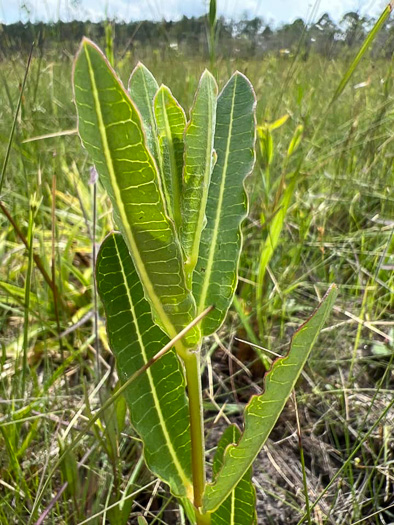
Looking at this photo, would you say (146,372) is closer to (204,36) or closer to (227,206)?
(227,206)

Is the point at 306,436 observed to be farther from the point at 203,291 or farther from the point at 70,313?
the point at 70,313

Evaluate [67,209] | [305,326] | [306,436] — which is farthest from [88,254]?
[305,326]

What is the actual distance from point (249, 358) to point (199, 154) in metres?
0.86

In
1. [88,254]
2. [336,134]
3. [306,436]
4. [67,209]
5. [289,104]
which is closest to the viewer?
[306,436]

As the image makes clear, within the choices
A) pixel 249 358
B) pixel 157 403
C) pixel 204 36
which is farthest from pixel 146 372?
pixel 204 36

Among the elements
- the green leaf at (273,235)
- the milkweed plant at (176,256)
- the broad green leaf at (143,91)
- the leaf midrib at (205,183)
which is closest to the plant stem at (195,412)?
the milkweed plant at (176,256)

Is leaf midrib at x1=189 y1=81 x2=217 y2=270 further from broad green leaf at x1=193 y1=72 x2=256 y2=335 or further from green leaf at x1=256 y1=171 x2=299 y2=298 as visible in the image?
green leaf at x1=256 y1=171 x2=299 y2=298

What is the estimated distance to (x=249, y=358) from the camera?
1273 millimetres

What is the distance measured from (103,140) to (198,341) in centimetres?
24

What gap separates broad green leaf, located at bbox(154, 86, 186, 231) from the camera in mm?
510

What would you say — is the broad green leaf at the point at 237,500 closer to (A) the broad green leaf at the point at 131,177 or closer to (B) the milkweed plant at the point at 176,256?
(B) the milkweed plant at the point at 176,256

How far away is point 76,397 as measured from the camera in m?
1.13

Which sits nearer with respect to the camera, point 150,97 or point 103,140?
point 103,140

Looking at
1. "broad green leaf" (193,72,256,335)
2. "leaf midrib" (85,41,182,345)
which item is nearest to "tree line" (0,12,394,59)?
"broad green leaf" (193,72,256,335)
